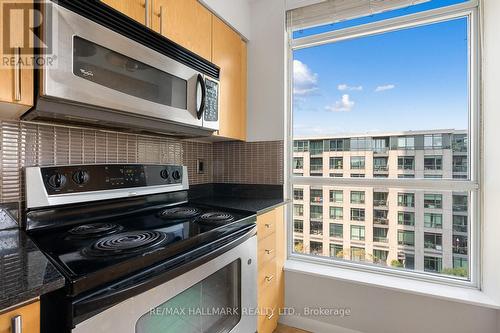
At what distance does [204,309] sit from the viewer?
1063mm

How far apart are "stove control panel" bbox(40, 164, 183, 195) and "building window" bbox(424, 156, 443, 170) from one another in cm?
169

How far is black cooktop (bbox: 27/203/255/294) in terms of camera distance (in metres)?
0.69

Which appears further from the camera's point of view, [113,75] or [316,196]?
[316,196]

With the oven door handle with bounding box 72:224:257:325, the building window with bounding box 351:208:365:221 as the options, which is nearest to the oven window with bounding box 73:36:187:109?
the oven door handle with bounding box 72:224:257:325

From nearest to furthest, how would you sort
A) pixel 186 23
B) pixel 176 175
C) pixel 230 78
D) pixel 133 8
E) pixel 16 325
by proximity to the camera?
1. pixel 16 325
2. pixel 133 8
3. pixel 186 23
4. pixel 176 175
5. pixel 230 78

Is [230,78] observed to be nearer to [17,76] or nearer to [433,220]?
[17,76]

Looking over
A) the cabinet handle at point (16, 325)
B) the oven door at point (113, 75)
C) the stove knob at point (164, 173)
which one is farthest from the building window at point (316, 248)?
the cabinet handle at point (16, 325)

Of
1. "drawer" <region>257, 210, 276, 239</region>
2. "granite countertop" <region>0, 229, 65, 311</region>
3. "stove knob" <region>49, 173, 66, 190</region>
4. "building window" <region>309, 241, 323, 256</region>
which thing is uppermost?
"stove knob" <region>49, 173, 66, 190</region>

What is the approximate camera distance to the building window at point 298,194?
6.81 feet

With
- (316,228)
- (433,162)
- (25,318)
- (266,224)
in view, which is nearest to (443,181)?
(433,162)

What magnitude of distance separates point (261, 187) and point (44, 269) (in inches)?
62.2

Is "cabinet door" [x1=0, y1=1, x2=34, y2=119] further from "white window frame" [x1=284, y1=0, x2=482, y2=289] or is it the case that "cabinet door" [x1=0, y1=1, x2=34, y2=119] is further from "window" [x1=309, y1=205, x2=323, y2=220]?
"window" [x1=309, y1=205, x2=323, y2=220]

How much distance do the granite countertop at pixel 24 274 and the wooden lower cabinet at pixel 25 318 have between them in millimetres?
30
